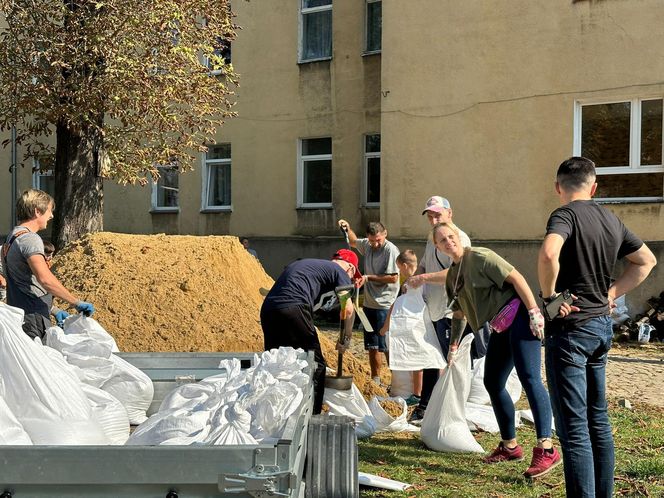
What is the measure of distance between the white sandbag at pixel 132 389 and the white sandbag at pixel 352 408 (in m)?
1.73

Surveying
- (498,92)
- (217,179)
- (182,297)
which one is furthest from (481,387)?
(217,179)

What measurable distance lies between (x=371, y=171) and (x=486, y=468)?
40.4ft

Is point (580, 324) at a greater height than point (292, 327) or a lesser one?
greater

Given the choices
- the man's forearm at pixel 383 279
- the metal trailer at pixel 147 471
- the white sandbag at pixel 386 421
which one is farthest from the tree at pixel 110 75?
the metal trailer at pixel 147 471

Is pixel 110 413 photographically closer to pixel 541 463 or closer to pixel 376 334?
pixel 541 463

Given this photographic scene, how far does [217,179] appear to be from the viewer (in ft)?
64.4

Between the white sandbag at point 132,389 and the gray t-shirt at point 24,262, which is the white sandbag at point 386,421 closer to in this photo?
the white sandbag at point 132,389

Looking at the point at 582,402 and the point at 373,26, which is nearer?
the point at 582,402

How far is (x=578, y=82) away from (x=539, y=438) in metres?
9.79

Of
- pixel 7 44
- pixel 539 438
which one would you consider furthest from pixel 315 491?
pixel 7 44

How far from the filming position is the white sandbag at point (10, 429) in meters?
3.03

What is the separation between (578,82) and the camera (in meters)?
13.5

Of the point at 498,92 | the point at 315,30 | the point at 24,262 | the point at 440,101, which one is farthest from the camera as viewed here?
the point at 315,30

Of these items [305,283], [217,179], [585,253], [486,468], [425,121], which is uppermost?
[425,121]
